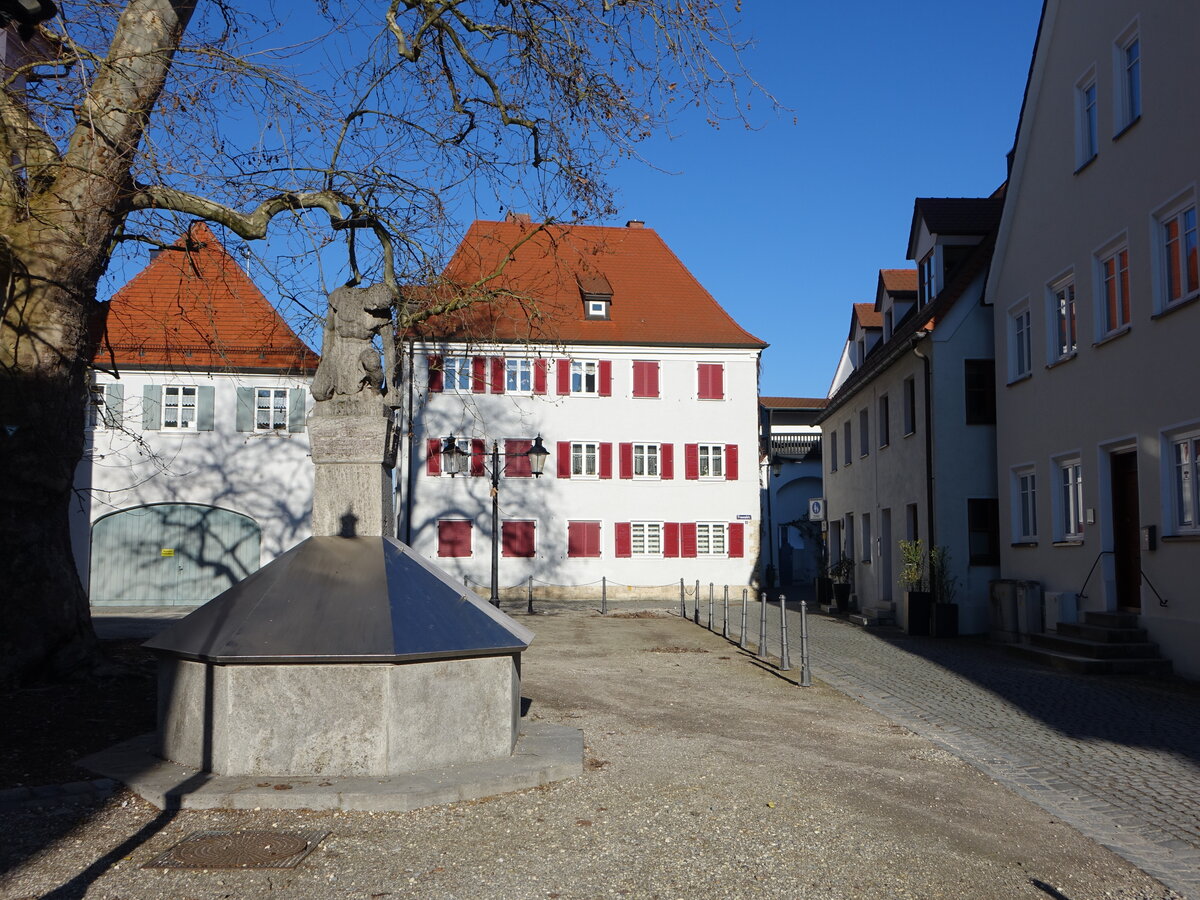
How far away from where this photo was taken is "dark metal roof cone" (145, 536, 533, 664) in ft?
23.3

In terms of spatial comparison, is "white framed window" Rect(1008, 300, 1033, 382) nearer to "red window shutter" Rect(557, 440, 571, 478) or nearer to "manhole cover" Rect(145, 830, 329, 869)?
"manhole cover" Rect(145, 830, 329, 869)

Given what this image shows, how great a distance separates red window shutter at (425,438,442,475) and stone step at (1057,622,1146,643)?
2395 cm

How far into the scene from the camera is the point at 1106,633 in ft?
49.4

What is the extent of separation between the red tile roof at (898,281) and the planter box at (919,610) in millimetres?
10128

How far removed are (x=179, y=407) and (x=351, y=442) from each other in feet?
90.9

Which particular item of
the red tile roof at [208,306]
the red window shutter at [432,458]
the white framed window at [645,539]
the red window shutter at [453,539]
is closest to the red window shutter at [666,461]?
the white framed window at [645,539]

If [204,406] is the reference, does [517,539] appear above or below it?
below

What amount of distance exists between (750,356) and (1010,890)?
34.7 metres

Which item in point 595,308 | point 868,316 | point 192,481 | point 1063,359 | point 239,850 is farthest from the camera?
point 595,308

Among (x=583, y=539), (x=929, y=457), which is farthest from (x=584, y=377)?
(x=929, y=457)

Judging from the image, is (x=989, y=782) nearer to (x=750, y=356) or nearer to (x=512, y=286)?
(x=512, y=286)

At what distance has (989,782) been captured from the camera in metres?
7.73

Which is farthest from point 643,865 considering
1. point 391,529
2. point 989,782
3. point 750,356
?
point 750,356

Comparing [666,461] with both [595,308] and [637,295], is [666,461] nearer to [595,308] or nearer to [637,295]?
[595,308]
